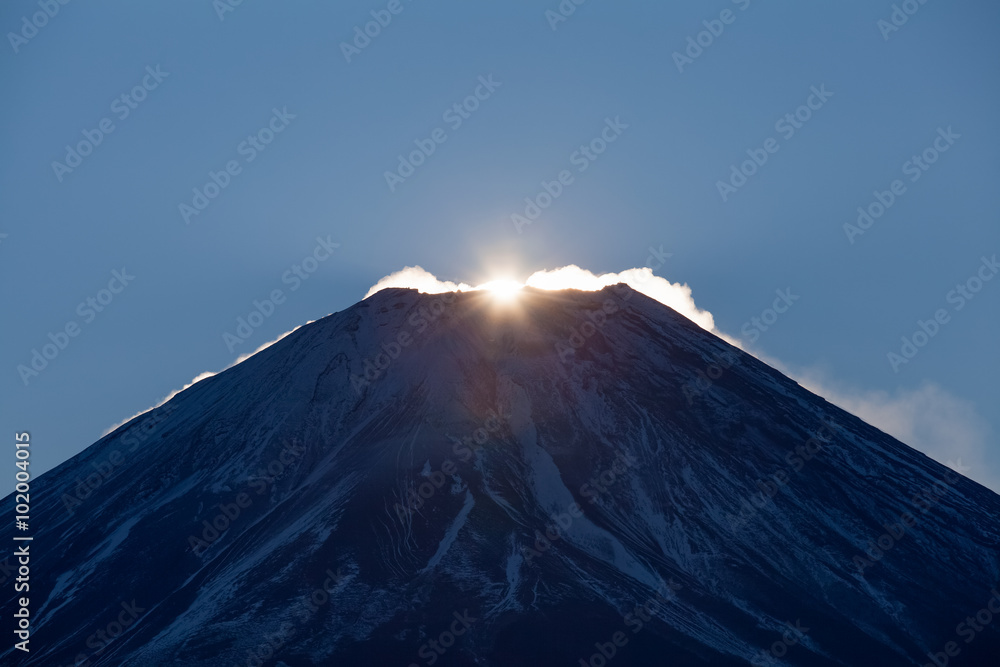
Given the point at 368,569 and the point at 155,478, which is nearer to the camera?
the point at 368,569

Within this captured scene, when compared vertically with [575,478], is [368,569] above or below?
below

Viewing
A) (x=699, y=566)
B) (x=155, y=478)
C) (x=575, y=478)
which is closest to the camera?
(x=699, y=566)

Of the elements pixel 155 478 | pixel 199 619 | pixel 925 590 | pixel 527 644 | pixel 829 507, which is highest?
pixel 829 507

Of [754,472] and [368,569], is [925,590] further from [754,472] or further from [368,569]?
[368,569]

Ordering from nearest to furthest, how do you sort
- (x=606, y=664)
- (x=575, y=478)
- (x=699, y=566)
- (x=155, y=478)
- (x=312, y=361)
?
(x=606, y=664), (x=699, y=566), (x=575, y=478), (x=155, y=478), (x=312, y=361)

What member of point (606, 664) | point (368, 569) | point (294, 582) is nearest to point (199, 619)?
point (294, 582)

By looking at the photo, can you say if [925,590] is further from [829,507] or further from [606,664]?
[606,664]

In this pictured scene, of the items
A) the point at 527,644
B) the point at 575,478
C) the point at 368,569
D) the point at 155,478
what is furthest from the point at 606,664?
the point at 155,478
